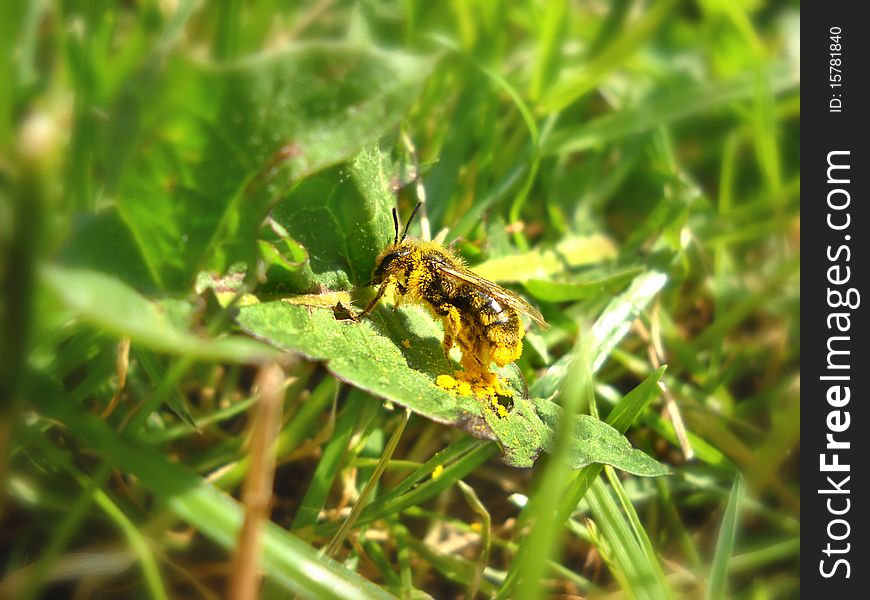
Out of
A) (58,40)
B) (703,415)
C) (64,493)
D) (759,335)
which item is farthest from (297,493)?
(759,335)

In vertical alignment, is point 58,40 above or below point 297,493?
above

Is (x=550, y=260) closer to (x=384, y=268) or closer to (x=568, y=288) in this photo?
(x=568, y=288)

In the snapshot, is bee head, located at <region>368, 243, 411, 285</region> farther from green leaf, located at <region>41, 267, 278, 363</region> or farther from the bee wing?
green leaf, located at <region>41, 267, 278, 363</region>

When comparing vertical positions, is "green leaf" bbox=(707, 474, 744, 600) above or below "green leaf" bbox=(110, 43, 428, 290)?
below

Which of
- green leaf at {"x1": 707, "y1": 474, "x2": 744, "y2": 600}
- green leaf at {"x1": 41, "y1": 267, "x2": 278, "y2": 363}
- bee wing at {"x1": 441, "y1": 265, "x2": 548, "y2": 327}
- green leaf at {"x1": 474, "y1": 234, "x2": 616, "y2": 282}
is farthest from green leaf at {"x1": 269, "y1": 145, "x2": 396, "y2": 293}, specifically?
green leaf at {"x1": 707, "y1": 474, "x2": 744, "y2": 600}

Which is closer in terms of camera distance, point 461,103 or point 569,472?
point 569,472

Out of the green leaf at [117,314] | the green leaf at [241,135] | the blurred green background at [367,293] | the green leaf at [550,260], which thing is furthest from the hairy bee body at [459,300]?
the green leaf at [117,314]

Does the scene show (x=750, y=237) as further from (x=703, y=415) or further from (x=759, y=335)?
(x=703, y=415)

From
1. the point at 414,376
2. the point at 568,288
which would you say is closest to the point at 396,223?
the point at 414,376
